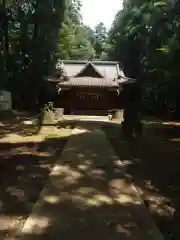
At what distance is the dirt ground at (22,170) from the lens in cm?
482

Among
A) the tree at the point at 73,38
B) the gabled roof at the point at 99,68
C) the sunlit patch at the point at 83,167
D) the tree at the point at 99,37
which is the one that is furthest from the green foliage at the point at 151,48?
the tree at the point at 99,37

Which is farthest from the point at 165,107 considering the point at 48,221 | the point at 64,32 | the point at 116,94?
the point at 48,221

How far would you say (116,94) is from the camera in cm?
2998

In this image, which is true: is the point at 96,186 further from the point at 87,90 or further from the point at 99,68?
the point at 99,68

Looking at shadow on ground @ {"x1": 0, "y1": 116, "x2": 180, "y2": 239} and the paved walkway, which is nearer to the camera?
the paved walkway

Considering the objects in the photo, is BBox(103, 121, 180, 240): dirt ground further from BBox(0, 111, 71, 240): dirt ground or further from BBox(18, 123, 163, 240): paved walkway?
BBox(0, 111, 71, 240): dirt ground

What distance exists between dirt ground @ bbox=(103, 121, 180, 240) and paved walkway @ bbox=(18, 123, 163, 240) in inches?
8.8

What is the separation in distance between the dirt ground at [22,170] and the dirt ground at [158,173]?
6.24ft

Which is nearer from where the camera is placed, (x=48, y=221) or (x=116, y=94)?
(x=48, y=221)

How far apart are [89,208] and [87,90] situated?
24867 mm

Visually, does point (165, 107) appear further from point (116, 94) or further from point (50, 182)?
point (50, 182)

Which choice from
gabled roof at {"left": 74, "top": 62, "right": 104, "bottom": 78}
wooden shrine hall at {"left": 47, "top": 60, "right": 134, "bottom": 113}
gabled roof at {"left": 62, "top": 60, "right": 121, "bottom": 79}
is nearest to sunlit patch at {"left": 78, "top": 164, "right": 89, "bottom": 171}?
wooden shrine hall at {"left": 47, "top": 60, "right": 134, "bottom": 113}

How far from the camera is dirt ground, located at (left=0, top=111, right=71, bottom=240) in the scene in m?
4.82

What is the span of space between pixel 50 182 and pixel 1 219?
6.25ft
